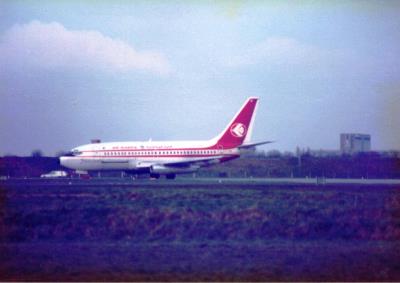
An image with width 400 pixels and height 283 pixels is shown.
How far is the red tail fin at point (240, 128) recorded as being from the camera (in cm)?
4556

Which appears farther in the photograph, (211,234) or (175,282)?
(211,234)

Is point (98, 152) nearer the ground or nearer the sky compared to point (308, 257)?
nearer the sky

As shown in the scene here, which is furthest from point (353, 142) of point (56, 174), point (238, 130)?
point (56, 174)

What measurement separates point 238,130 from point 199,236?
2797cm

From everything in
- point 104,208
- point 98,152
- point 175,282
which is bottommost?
point 175,282


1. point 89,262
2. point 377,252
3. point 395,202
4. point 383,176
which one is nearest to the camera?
point 89,262

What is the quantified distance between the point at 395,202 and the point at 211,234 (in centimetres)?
829

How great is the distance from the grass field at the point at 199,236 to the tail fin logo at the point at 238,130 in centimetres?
1910

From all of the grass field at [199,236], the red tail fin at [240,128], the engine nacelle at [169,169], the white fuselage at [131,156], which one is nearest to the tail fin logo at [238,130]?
the red tail fin at [240,128]

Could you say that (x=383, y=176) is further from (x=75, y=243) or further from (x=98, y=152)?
(x=75, y=243)

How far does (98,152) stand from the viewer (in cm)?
4428

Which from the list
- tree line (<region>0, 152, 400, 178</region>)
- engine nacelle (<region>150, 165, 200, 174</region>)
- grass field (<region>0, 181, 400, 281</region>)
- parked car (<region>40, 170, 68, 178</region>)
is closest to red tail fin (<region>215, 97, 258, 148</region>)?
engine nacelle (<region>150, 165, 200, 174</region>)

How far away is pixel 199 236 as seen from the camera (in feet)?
62.3

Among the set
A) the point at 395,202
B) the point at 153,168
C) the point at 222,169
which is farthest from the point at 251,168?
the point at 395,202
